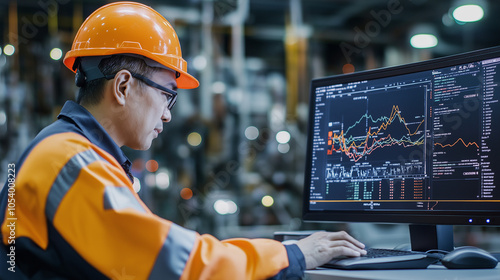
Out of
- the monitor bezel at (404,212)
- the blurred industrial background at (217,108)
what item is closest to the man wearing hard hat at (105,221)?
the monitor bezel at (404,212)

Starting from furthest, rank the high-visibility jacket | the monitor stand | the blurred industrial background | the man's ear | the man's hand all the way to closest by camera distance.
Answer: the blurred industrial background < the monitor stand < the man's ear < the man's hand < the high-visibility jacket

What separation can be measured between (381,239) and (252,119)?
103 inches

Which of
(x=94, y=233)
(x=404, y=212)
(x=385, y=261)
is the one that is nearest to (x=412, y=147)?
(x=404, y=212)

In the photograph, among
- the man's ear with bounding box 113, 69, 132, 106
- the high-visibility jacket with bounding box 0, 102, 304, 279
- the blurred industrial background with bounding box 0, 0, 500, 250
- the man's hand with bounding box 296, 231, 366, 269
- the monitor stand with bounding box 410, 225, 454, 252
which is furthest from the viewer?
the blurred industrial background with bounding box 0, 0, 500, 250

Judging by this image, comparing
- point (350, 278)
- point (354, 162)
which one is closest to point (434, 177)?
point (354, 162)

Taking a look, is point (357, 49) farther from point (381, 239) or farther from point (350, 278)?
point (350, 278)

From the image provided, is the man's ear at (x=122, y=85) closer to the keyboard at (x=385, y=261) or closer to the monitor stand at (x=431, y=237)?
the keyboard at (x=385, y=261)

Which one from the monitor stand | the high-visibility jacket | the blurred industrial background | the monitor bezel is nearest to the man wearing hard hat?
the high-visibility jacket

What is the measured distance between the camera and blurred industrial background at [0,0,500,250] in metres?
6.46

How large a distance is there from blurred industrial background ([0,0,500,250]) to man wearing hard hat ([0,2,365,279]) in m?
4.47

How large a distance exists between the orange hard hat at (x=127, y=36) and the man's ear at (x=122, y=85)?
69 millimetres

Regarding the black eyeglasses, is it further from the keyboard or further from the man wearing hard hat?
the keyboard

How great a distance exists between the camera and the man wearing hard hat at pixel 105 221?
1.12 meters

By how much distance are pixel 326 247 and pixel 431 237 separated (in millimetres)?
521
